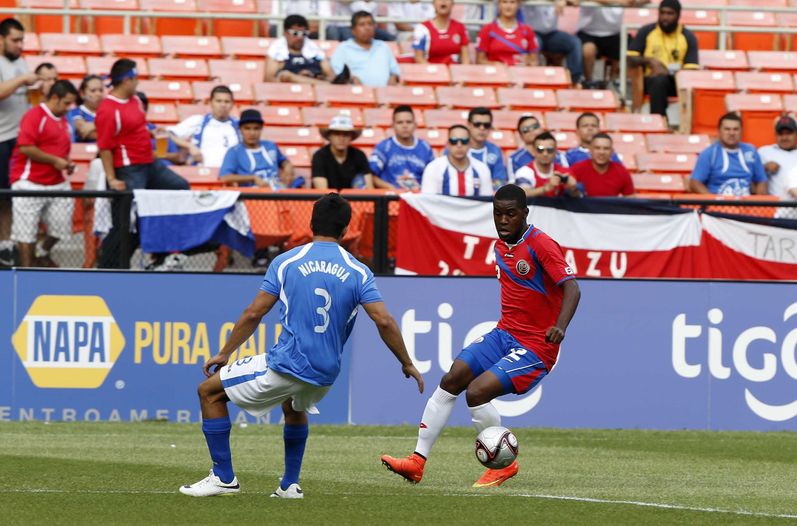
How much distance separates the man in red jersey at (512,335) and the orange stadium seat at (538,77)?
10.2 m

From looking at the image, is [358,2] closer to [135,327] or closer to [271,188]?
[271,188]

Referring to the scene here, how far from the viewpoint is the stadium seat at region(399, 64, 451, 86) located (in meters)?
19.2

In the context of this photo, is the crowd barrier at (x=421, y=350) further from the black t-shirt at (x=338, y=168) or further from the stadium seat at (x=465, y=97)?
the stadium seat at (x=465, y=97)

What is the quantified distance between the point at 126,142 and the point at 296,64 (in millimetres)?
4667

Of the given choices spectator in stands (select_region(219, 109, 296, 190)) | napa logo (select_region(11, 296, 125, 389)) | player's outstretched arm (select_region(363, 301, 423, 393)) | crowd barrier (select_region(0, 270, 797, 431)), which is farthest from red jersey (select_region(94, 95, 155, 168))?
player's outstretched arm (select_region(363, 301, 423, 393))

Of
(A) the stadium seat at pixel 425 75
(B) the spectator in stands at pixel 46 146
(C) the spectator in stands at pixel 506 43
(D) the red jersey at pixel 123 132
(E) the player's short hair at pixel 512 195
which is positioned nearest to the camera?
(E) the player's short hair at pixel 512 195

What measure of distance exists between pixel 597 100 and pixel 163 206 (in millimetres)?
7836

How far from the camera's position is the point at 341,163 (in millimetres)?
15180

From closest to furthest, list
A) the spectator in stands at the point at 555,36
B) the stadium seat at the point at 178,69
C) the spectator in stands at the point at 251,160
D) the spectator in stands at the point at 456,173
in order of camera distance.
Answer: the spectator in stands at the point at 456,173, the spectator in stands at the point at 251,160, the stadium seat at the point at 178,69, the spectator in stands at the point at 555,36

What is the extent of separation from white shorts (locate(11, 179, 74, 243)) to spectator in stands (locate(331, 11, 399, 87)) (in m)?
5.95

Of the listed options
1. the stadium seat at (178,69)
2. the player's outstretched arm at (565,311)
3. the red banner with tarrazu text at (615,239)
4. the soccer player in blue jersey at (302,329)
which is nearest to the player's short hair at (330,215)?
the soccer player in blue jersey at (302,329)

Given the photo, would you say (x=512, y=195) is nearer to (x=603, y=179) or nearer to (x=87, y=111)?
(x=603, y=179)

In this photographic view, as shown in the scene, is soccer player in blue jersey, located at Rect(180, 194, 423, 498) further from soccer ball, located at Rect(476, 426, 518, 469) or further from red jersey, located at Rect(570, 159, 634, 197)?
red jersey, located at Rect(570, 159, 634, 197)

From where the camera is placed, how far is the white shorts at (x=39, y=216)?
13.4 m
